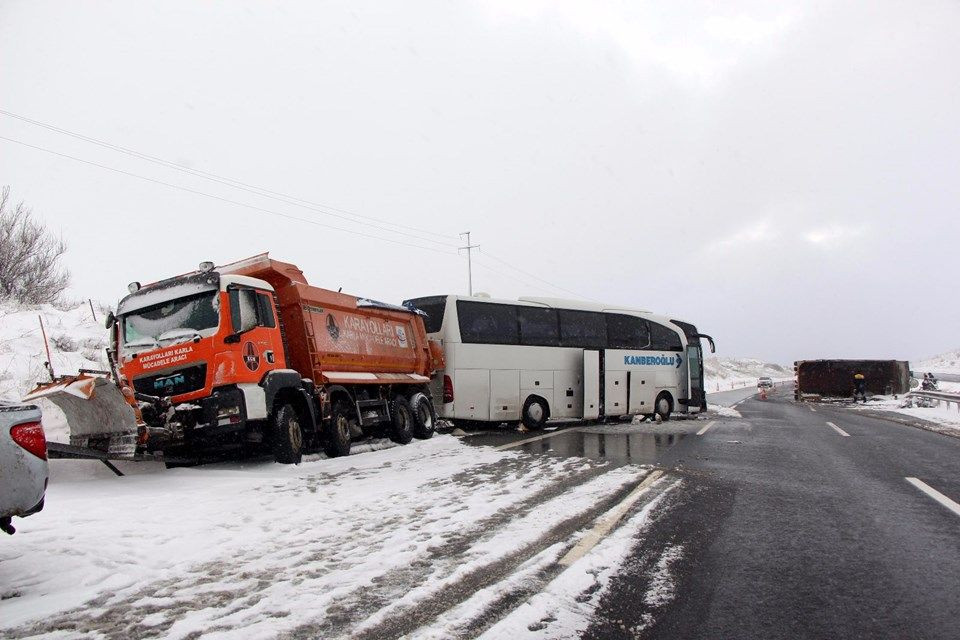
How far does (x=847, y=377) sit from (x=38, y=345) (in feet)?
128

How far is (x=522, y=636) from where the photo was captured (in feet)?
10.5

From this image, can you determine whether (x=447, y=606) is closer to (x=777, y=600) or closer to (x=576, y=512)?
(x=777, y=600)

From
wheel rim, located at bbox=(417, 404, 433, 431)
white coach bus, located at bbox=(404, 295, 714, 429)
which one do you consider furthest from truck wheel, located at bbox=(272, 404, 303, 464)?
white coach bus, located at bbox=(404, 295, 714, 429)

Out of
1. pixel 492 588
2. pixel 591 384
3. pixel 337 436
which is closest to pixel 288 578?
pixel 492 588

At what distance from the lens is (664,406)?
794 inches

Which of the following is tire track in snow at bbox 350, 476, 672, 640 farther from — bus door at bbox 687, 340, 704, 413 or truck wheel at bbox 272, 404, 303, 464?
bus door at bbox 687, 340, 704, 413

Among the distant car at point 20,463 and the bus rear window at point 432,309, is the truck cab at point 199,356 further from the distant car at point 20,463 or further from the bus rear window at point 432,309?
the bus rear window at point 432,309

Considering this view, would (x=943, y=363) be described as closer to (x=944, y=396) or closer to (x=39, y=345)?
(x=944, y=396)

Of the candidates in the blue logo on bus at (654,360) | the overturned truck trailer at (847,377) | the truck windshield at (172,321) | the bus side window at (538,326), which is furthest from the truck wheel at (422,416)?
the overturned truck trailer at (847,377)

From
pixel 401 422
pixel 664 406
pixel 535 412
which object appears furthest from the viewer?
pixel 664 406

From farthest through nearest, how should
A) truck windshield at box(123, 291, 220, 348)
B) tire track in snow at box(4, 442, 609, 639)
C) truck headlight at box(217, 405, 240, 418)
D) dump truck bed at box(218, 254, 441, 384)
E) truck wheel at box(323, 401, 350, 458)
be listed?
truck wheel at box(323, 401, 350, 458) → dump truck bed at box(218, 254, 441, 384) → truck windshield at box(123, 291, 220, 348) → truck headlight at box(217, 405, 240, 418) → tire track in snow at box(4, 442, 609, 639)

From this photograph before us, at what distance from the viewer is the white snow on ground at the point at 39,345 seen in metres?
14.6

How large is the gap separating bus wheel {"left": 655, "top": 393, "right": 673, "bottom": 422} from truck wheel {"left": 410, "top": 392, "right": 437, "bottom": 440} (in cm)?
909

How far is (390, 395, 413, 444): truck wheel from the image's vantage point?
13.0m
